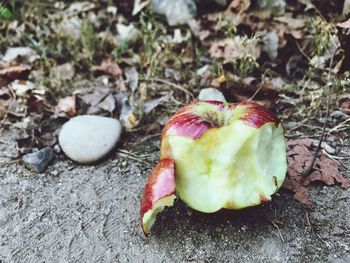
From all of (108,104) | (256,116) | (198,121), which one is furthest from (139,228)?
(108,104)

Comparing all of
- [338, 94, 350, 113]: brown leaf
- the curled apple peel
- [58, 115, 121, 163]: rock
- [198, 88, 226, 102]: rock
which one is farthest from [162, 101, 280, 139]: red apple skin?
[338, 94, 350, 113]: brown leaf

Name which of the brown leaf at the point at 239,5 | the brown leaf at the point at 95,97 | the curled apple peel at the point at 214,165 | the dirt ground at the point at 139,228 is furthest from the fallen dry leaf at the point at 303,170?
the brown leaf at the point at 239,5

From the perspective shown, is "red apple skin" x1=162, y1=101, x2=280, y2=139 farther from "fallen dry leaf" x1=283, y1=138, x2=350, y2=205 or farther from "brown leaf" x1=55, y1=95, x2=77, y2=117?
"brown leaf" x1=55, y1=95, x2=77, y2=117

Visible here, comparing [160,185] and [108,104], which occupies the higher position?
[160,185]

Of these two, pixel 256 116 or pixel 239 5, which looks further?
pixel 239 5

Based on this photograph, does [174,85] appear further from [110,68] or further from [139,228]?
[139,228]

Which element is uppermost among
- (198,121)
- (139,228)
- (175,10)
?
(198,121)

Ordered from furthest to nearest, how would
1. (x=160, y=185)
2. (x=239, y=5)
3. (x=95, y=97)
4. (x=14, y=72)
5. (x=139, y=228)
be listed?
(x=239, y=5) < (x=14, y=72) < (x=95, y=97) < (x=139, y=228) < (x=160, y=185)
